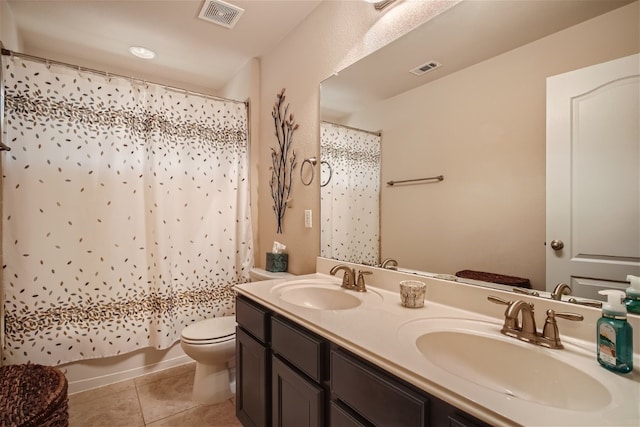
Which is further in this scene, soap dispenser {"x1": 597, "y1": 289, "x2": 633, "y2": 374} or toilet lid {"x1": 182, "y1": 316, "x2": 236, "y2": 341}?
toilet lid {"x1": 182, "y1": 316, "x2": 236, "y2": 341}

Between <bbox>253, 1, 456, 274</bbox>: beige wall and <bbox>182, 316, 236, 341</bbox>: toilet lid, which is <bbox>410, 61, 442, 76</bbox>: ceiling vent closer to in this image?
<bbox>253, 1, 456, 274</bbox>: beige wall

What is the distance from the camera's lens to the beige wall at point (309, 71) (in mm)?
1547

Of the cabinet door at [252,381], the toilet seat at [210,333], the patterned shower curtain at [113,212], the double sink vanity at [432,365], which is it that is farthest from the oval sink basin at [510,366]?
the patterned shower curtain at [113,212]

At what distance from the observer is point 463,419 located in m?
0.62

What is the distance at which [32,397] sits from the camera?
1.34 metres

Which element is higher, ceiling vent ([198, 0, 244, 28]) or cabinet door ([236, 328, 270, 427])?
ceiling vent ([198, 0, 244, 28])

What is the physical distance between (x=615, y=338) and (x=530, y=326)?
20 cm

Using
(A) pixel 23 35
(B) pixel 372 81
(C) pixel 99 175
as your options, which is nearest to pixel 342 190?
(B) pixel 372 81

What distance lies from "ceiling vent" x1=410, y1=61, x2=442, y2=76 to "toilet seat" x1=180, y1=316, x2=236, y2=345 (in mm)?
1873

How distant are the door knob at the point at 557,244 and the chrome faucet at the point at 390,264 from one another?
662 millimetres

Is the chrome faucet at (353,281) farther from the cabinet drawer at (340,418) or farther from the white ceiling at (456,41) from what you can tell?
the white ceiling at (456,41)

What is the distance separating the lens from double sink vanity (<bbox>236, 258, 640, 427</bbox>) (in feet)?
2.05

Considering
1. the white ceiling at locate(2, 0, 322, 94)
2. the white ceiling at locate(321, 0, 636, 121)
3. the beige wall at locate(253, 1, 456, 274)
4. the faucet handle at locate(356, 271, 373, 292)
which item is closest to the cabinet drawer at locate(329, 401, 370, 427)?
the faucet handle at locate(356, 271, 373, 292)

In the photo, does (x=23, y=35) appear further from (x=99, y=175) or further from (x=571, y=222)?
(x=571, y=222)
